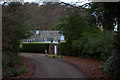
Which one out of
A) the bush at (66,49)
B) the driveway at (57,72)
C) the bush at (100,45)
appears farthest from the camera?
the bush at (66,49)

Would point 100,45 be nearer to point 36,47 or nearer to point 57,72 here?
point 57,72

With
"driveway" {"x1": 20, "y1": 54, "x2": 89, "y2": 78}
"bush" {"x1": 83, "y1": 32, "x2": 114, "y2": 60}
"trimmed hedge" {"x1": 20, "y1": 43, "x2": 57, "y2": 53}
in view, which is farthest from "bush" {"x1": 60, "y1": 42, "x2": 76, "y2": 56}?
"driveway" {"x1": 20, "y1": 54, "x2": 89, "y2": 78}

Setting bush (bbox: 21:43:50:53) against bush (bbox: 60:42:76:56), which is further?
bush (bbox: 21:43:50:53)

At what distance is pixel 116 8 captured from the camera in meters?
4.55

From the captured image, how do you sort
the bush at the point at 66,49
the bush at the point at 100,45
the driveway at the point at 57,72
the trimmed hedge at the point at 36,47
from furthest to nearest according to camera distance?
the trimmed hedge at the point at 36,47
the bush at the point at 66,49
the bush at the point at 100,45
the driveway at the point at 57,72

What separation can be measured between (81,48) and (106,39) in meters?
4.23

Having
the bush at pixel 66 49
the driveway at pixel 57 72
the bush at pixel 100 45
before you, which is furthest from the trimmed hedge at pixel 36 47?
the driveway at pixel 57 72

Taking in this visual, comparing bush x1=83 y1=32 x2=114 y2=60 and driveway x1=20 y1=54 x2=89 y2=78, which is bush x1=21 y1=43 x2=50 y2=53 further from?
driveway x1=20 y1=54 x2=89 y2=78

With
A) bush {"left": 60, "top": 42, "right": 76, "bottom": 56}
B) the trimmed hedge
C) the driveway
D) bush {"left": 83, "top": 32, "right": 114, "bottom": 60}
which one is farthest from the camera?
the trimmed hedge

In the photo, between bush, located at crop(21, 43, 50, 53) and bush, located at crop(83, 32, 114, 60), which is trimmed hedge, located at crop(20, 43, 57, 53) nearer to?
bush, located at crop(21, 43, 50, 53)

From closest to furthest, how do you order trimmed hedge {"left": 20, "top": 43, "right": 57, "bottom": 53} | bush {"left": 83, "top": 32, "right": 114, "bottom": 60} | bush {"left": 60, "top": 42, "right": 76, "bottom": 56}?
bush {"left": 83, "top": 32, "right": 114, "bottom": 60}
bush {"left": 60, "top": 42, "right": 76, "bottom": 56}
trimmed hedge {"left": 20, "top": 43, "right": 57, "bottom": 53}

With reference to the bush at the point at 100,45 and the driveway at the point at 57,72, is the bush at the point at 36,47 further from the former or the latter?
the driveway at the point at 57,72

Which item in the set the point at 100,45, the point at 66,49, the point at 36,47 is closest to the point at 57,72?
the point at 100,45

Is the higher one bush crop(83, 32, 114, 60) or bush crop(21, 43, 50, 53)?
bush crop(83, 32, 114, 60)
